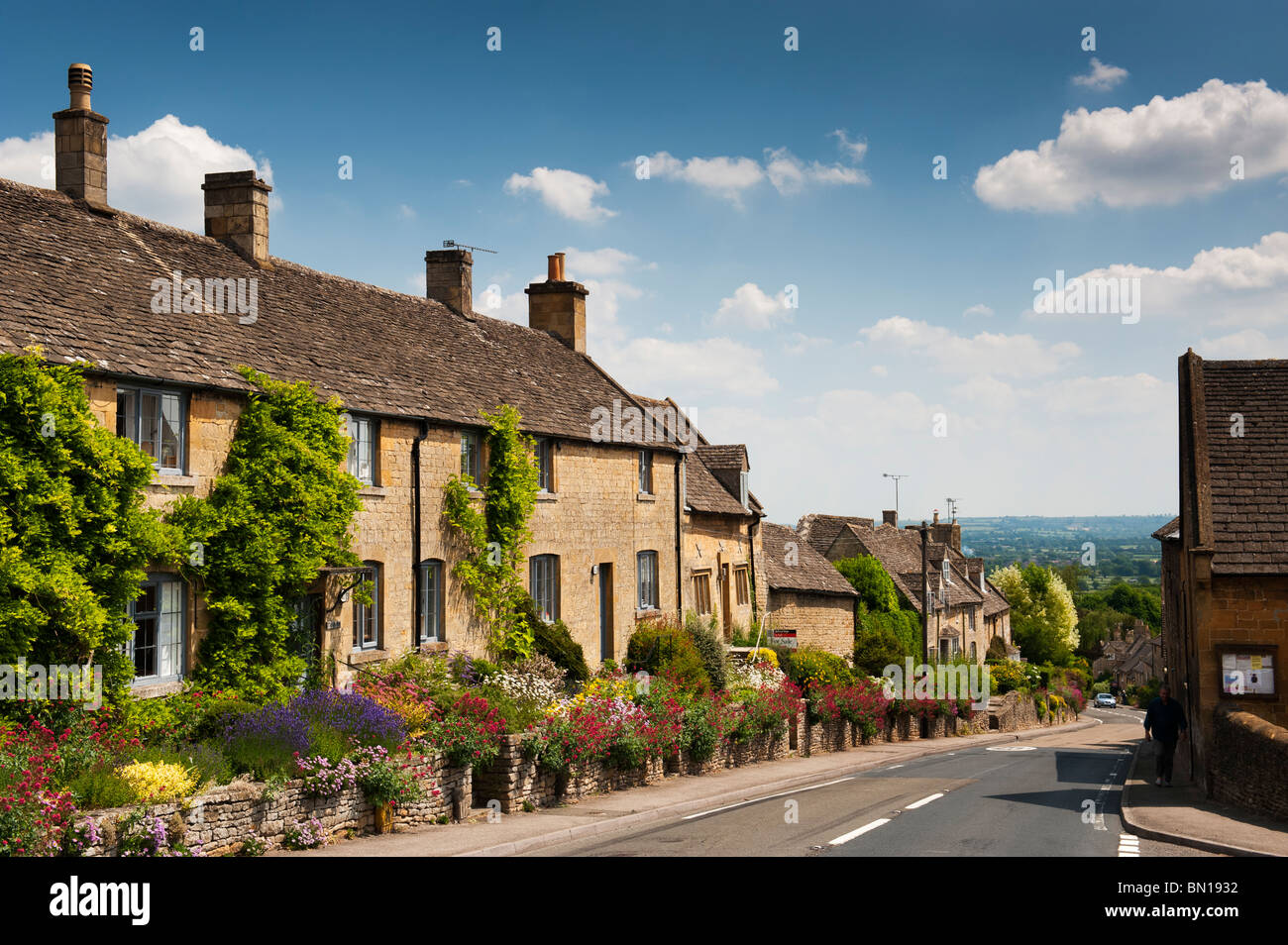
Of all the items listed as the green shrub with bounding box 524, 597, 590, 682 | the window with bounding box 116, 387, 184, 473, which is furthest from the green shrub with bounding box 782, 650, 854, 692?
the window with bounding box 116, 387, 184, 473

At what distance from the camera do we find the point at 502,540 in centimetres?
2369

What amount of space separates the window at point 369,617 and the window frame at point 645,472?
1082 centimetres

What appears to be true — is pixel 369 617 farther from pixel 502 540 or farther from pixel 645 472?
pixel 645 472

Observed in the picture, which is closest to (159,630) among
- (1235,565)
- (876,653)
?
(1235,565)

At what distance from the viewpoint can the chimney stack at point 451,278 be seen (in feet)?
95.8

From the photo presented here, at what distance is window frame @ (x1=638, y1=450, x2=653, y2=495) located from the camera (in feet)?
99.4

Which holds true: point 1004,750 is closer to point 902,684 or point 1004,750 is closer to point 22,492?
point 902,684

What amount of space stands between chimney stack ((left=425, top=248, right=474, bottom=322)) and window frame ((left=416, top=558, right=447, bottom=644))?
9.14 m

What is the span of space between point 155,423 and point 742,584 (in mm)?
24065

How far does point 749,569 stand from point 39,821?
1135 inches

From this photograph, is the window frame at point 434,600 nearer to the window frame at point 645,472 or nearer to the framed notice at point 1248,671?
the window frame at point 645,472

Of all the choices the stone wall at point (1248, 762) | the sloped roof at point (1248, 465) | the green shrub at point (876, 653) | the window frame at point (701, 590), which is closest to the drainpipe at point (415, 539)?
the window frame at point (701, 590)

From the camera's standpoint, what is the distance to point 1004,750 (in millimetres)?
35000
